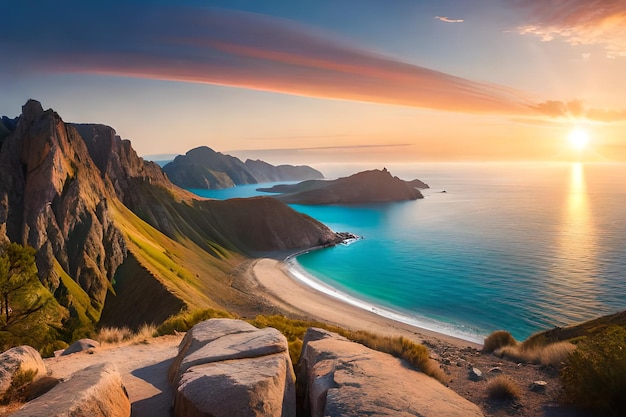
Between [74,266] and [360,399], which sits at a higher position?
[360,399]

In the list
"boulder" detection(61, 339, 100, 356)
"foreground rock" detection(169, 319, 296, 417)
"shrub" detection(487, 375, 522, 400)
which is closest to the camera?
"foreground rock" detection(169, 319, 296, 417)

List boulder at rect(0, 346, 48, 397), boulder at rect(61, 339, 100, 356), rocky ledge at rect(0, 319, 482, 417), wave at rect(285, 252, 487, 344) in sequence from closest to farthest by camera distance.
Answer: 1. rocky ledge at rect(0, 319, 482, 417)
2. boulder at rect(0, 346, 48, 397)
3. boulder at rect(61, 339, 100, 356)
4. wave at rect(285, 252, 487, 344)

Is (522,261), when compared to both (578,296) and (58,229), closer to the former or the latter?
(578,296)

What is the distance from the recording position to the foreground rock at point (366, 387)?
820 cm

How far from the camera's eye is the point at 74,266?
172ft

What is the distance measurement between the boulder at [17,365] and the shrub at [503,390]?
13.9 meters

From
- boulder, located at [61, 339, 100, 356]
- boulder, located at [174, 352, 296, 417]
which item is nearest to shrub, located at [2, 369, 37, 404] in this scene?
boulder, located at [174, 352, 296, 417]

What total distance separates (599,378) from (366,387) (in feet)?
19.9

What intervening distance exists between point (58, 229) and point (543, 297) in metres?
84.3

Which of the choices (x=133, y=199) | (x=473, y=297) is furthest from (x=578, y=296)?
(x=133, y=199)

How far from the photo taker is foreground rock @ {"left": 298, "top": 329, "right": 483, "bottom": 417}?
8203 millimetres

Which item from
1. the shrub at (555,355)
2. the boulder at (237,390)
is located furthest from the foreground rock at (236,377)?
the shrub at (555,355)

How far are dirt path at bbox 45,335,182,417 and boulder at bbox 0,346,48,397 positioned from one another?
28.7 inches

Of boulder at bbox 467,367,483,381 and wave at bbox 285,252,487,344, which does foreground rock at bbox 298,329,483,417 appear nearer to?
boulder at bbox 467,367,483,381
